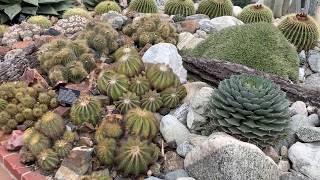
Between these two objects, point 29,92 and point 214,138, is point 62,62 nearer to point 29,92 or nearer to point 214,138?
point 29,92

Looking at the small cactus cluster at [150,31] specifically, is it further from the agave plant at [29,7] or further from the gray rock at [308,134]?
the agave plant at [29,7]

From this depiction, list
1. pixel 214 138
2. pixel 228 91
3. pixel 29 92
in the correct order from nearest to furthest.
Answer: pixel 214 138 < pixel 228 91 < pixel 29 92

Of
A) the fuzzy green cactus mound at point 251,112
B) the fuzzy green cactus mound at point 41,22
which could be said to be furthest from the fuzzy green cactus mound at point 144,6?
the fuzzy green cactus mound at point 251,112

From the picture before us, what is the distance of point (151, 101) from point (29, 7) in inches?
152

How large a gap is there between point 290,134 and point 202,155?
87cm

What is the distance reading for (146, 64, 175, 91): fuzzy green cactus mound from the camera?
4.30 m

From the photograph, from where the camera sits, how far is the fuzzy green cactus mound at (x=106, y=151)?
3709mm

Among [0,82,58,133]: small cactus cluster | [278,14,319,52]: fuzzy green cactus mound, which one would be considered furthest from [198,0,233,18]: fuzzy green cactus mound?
[0,82,58,133]: small cactus cluster

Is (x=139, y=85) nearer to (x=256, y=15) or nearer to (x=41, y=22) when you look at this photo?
(x=41, y=22)

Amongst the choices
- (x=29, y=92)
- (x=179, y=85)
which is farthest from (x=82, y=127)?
(x=179, y=85)

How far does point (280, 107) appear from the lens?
147 inches

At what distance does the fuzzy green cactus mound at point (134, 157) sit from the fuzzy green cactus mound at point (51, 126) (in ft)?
1.96

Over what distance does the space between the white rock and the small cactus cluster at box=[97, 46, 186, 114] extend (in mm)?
154

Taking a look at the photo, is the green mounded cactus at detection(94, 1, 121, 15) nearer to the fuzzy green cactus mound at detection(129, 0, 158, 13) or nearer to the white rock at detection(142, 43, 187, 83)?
the fuzzy green cactus mound at detection(129, 0, 158, 13)
